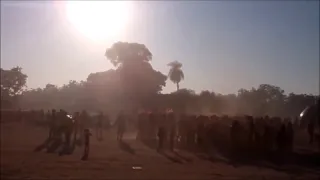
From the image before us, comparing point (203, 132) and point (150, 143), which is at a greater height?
point (203, 132)

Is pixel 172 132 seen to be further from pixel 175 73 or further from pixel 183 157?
pixel 175 73

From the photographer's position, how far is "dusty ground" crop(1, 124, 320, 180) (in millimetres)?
16688

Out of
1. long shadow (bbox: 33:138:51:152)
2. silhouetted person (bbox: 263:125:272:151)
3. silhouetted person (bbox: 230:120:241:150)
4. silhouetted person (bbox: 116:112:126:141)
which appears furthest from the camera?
silhouetted person (bbox: 116:112:126:141)

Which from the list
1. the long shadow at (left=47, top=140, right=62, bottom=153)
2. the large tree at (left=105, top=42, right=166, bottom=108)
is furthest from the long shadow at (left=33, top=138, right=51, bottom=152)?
the large tree at (left=105, top=42, right=166, bottom=108)

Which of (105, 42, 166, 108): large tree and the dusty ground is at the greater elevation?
(105, 42, 166, 108): large tree

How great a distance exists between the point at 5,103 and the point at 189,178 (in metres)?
29.3

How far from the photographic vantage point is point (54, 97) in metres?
57.0

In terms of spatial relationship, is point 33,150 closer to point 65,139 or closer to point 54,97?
point 65,139

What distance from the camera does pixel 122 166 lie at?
61.8 feet

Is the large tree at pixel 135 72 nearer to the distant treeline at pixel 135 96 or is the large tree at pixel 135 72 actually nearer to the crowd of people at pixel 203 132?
the distant treeline at pixel 135 96

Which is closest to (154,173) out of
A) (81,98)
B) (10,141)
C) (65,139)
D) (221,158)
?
(221,158)

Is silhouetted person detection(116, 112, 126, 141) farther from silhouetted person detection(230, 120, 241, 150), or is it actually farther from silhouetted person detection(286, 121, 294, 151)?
silhouetted person detection(286, 121, 294, 151)

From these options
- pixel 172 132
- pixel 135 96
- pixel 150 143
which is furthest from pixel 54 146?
pixel 135 96

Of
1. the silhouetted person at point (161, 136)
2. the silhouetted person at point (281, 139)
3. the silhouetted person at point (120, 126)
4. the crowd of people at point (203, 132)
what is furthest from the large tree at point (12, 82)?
the silhouetted person at point (281, 139)
